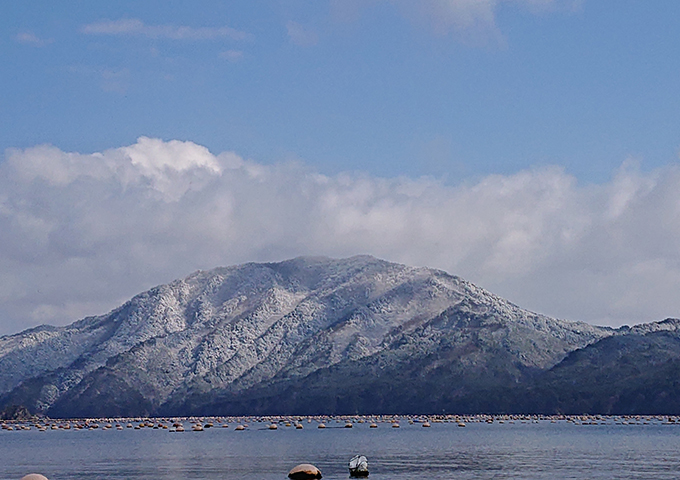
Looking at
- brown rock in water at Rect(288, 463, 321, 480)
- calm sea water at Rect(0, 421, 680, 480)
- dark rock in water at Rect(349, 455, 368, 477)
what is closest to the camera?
brown rock in water at Rect(288, 463, 321, 480)

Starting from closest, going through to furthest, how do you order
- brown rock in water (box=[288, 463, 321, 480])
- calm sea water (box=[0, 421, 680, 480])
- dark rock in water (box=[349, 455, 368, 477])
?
brown rock in water (box=[288, 463, 321, 480])
dark rock in water (box=[349, 455, 368, 477])
calm sea water (box=[0, 421, 680, 480])

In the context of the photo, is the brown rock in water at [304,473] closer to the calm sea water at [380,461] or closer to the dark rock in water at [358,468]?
the calm sea water at [380,461]

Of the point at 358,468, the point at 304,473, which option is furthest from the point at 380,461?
the point at 304,473

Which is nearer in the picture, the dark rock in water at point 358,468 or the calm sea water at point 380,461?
the dark rock in water at point 358,468

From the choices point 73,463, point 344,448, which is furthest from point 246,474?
point 344,448

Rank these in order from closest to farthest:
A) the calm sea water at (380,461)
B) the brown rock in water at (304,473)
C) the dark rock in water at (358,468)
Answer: the brown rock in water at (304,473) → the dark rock in water at (358,468) → the calm sea water at (380,461)

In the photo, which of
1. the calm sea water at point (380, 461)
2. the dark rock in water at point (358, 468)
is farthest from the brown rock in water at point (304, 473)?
the dark rock in water at point (358, 468)

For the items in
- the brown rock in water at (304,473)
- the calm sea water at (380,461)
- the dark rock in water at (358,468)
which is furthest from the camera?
the calm sea water at (380,461)

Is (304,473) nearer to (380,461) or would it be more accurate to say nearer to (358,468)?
(358,468)

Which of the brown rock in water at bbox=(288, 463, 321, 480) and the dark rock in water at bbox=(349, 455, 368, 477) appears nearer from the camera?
the brown rock in water at bbox=(288, 463, 321, 480)

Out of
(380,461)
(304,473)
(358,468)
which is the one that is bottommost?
(304,473)

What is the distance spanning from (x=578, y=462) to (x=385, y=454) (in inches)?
1432

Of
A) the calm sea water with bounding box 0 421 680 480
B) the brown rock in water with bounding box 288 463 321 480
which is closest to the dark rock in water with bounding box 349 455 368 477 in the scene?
the calm sea water with bounding box 0 421 680 480

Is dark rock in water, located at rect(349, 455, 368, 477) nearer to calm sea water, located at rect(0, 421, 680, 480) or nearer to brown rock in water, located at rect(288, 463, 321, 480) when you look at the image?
calm sea water, located at rect(0, 421, 680, 480)
